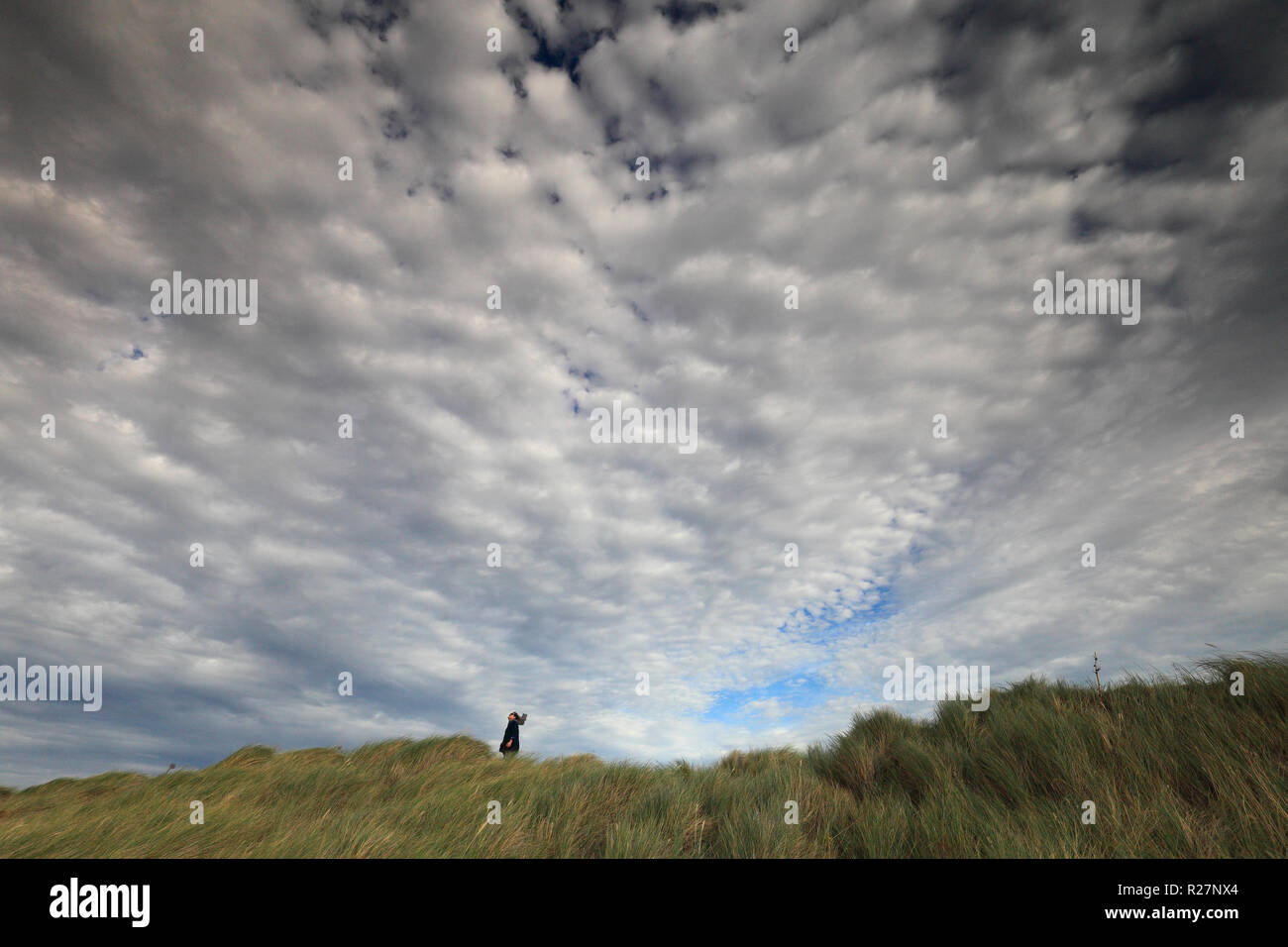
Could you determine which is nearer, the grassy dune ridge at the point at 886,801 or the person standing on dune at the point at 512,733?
the grassy dune ridge at the point at 886,801

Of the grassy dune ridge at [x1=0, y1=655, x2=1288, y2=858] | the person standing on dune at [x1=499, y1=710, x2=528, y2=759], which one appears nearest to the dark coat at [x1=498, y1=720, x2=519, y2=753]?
the person standing on dune at [x1=499, y1=710, x2=528, y2=759]

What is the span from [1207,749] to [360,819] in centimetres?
955

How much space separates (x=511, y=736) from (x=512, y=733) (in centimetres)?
8

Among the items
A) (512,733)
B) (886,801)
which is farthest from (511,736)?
(886,801)

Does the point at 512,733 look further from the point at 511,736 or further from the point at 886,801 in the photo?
the point at 886,801

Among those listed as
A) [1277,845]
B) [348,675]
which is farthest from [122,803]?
[1277,845]

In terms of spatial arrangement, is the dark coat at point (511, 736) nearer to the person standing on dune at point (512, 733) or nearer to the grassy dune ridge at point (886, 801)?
the person standing on dune at point (512, 733)

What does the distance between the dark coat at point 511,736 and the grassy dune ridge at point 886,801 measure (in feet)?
17.2

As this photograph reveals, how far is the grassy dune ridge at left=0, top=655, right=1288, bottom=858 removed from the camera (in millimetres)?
5227

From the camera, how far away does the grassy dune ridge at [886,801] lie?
5.23 m

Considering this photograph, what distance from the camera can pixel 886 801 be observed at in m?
7.15

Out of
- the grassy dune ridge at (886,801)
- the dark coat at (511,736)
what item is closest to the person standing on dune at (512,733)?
the dark coat at (511,736)

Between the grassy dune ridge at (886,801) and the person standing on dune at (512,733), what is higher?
the grassy dune ridge at (886,801)
